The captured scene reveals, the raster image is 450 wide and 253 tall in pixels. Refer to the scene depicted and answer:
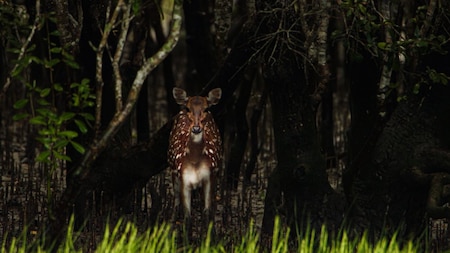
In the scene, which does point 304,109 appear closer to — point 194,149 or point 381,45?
point 194,149

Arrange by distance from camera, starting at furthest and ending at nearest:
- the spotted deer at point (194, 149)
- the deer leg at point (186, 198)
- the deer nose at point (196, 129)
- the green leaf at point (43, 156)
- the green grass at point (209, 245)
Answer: the deer leg at point (186, 198), the spotted deer at point (194, 149), the deer nose at point (196, 129), the green grass at point (209, 245), the green leaf at point (43, 156)

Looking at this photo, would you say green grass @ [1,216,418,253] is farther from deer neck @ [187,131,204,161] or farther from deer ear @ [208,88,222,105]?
deer ear @ [208,88,222,105]

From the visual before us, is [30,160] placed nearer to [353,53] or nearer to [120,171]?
[120,171]

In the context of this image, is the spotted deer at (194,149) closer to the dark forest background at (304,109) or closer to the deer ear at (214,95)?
the deer ear at (214,95)

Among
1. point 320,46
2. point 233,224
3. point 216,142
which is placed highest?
point 320,46

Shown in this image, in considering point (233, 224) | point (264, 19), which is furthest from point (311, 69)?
point (233, 224)

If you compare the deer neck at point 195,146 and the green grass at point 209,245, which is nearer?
the green grass at point 209,245

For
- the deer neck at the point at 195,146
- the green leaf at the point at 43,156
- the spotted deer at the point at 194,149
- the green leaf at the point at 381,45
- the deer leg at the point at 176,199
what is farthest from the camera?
the deer leg at the point at 176,199

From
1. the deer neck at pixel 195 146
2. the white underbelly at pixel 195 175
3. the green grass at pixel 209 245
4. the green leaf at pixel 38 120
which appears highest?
the green leaf at pixel 38 120

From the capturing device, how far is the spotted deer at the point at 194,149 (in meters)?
9.92

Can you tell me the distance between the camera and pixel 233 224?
1084 cm

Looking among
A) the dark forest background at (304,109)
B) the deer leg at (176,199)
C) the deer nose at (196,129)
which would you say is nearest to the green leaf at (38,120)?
the dark forest background at (304,109)

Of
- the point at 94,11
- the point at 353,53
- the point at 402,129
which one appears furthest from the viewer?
the point at 94,11

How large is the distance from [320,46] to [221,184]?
3.38 meters
